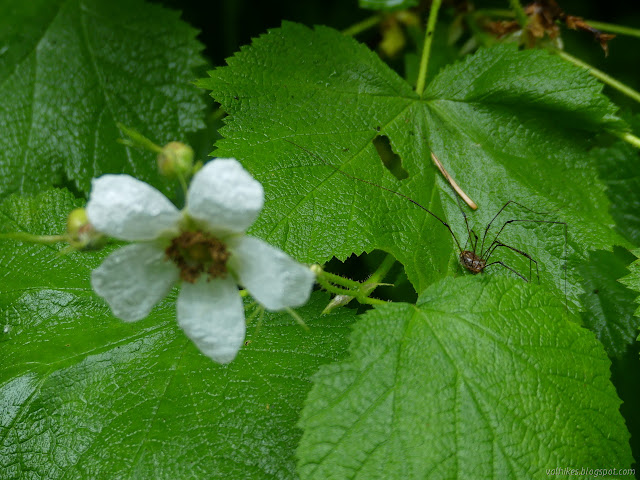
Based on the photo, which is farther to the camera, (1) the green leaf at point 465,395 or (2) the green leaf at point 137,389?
(2) the green leaf at point 137,389

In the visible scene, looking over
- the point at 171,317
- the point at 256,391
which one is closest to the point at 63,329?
the point at 171,317

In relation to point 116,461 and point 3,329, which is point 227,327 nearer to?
point 116,461

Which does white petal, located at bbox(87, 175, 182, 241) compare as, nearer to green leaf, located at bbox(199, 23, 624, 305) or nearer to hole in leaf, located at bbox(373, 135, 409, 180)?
green leaf, located at bbox(199, 23, 624, 305)

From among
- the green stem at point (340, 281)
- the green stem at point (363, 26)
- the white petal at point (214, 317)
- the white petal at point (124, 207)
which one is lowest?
the green stem at point (340, 281)

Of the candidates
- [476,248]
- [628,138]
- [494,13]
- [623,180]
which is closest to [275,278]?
[476,248]

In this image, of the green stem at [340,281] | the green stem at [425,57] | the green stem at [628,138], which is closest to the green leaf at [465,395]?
the green stem at [340,281]

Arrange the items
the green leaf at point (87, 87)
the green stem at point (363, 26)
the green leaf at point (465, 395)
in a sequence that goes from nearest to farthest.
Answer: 1. the green leaf at point (465, 395)
2. the green leaf at point (87, 87)
3. the green stem at point (363, 26)

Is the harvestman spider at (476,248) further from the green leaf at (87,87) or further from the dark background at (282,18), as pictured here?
the dark background at (282,18)
